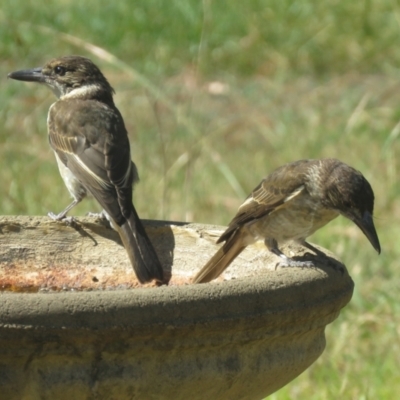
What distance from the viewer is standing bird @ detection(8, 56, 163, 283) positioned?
432 cm

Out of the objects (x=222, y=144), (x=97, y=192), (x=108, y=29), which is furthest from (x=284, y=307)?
(x=108, y=29)

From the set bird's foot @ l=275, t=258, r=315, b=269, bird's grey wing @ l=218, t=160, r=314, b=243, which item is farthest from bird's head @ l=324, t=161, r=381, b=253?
bird's foot @ l=275, t=258, r=315, b=269

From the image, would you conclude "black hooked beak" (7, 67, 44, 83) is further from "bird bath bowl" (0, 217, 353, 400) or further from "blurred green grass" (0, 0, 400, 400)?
"bird bath bowl" (0, 217, 353, 400)

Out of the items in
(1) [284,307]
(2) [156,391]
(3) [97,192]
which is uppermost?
(1) [284,307]

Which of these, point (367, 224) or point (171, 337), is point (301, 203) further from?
point (171, 337)

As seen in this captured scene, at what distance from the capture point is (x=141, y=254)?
11.8ft

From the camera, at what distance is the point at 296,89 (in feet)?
37.9

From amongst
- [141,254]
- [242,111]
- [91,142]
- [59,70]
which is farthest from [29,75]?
[242,111]

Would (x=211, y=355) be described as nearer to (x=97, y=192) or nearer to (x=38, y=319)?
(x=38, y=319)

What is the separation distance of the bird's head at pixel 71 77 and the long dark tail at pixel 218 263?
2484 millimetres

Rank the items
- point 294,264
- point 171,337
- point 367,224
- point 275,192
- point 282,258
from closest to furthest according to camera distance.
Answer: point 171,337, point 294,264, point 282,258, point 367,224, point 275,192

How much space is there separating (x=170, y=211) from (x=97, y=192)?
2.63m

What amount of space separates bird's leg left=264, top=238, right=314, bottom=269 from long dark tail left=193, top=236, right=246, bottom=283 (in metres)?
0.18

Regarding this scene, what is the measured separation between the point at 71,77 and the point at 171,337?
364 cm
